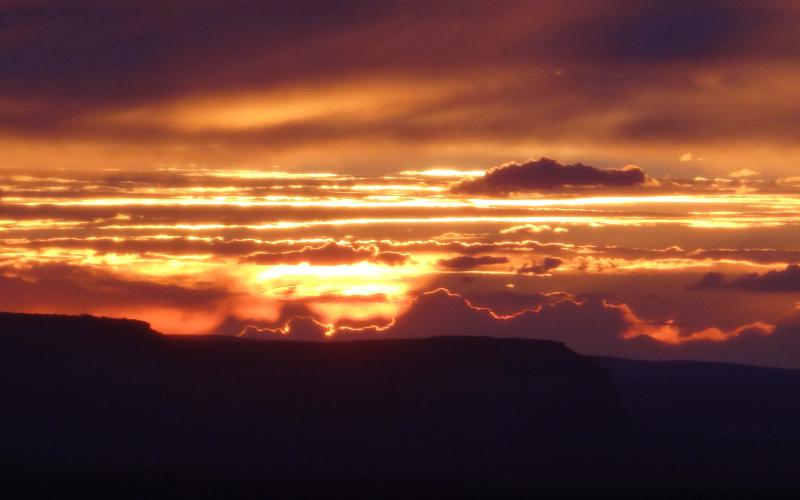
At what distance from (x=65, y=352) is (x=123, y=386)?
5.50 meters

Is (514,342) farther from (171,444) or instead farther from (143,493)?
(143,493)

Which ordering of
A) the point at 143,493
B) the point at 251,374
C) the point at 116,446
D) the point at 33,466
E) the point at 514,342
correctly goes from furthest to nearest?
the point at 514,342
the point at 251,374
the point at 116,446
the point at 33,466
the point at 143,493

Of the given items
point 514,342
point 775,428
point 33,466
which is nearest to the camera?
point 33,466

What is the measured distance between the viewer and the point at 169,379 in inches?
4914

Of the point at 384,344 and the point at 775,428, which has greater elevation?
the point at 384,344

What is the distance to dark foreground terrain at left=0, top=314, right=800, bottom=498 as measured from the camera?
383 feet

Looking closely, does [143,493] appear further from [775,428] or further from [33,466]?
[775,428]

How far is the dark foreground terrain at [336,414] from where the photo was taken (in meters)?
117

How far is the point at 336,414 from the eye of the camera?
416ft

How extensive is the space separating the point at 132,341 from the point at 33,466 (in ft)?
95.2

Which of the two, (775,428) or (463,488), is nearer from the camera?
(463,488)

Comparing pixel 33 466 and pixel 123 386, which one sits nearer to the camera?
pixel 33 466

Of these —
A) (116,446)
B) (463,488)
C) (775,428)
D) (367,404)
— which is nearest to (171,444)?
(116,446)

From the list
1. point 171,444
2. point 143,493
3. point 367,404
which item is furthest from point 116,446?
point 143,493
